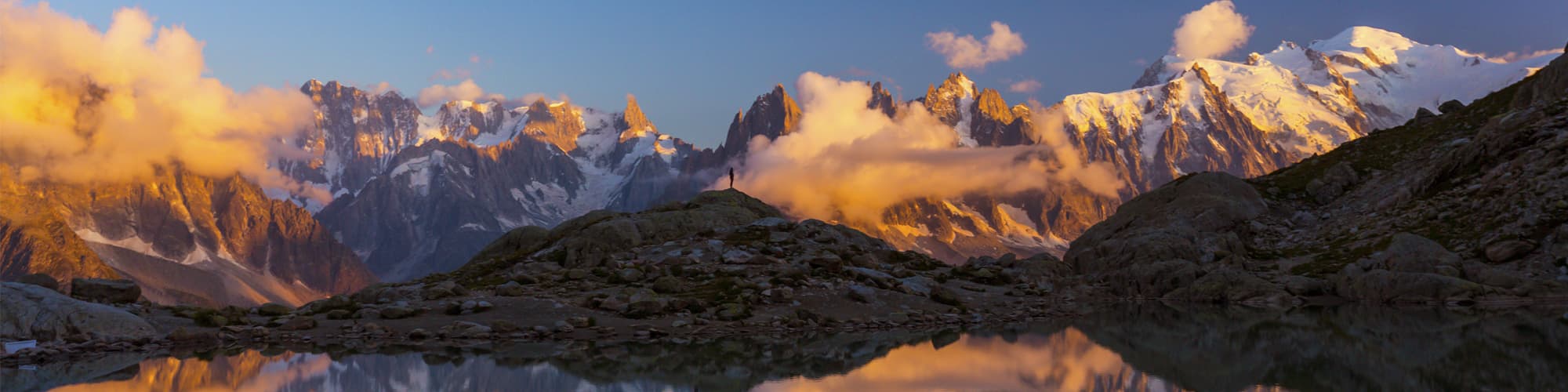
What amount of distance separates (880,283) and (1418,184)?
4789cm

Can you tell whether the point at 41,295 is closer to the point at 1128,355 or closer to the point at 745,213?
the point at 1128,355

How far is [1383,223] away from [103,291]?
8121cm

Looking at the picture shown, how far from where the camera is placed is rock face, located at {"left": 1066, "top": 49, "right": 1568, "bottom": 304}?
60.4 m

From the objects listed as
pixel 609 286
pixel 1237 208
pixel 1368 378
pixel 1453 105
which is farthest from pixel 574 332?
pixel 1453 105

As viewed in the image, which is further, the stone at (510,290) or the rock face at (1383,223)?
the rock face at (1383,223)

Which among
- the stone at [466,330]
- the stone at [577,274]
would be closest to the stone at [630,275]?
the stone at [577,274]

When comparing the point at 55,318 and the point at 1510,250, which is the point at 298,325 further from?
the point at 1510,250

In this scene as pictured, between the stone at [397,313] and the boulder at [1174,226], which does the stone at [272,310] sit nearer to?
Result: the stone at [397,313]

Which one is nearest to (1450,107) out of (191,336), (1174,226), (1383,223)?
(1383,223)

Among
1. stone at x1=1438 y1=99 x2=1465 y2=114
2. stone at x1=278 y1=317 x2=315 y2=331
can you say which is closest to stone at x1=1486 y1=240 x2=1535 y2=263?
stone at x1=1438 y1=99 x2=1465 y2=114

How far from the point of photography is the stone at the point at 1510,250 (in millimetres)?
60719

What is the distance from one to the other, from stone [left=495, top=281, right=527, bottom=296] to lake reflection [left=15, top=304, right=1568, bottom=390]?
16295mm

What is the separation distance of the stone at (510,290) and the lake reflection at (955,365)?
16.3 metres

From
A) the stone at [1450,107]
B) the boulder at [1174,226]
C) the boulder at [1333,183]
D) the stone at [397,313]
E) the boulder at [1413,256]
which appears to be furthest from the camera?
the stone at [1450,107]
